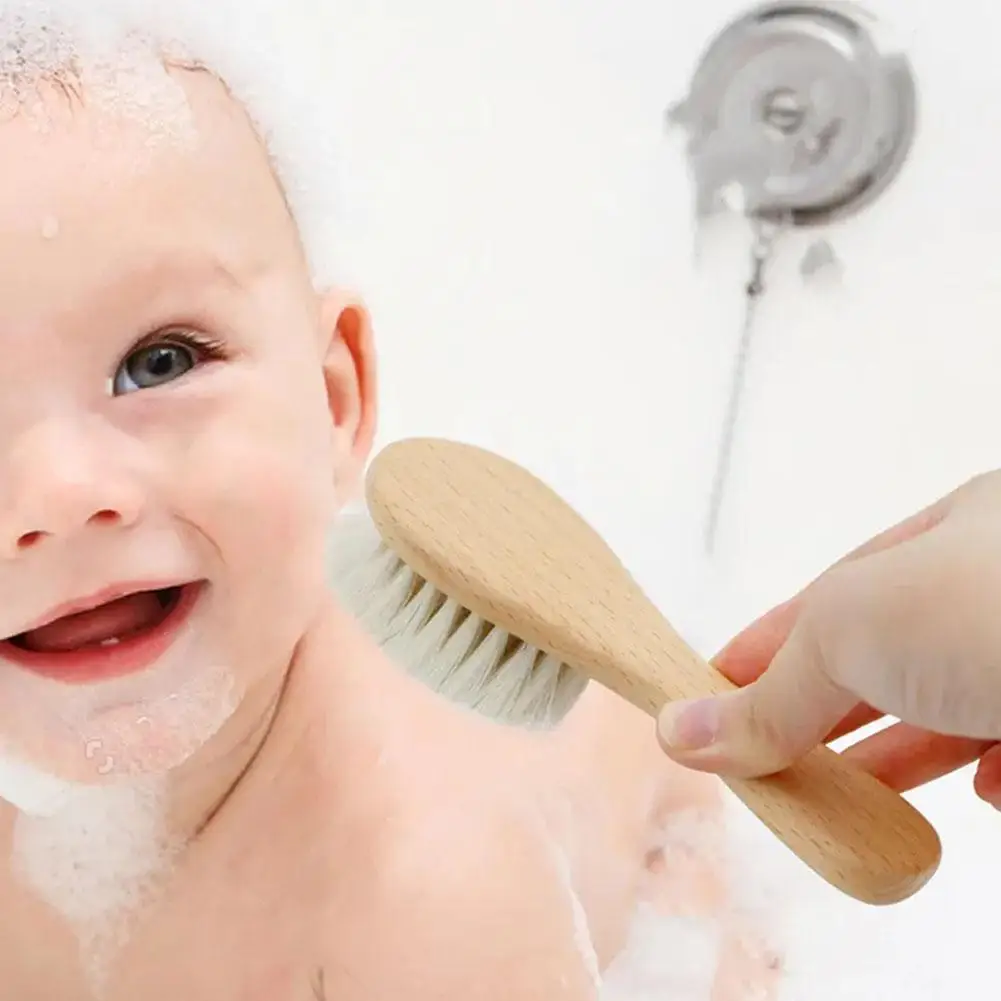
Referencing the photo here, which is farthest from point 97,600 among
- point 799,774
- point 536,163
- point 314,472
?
point 536,163

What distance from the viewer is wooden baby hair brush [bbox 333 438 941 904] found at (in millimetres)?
512

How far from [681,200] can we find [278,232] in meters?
0.61

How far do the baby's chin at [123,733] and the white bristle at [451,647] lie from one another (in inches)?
5.4

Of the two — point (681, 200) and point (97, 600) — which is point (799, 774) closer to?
point (97, 600)

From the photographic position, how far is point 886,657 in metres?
0.45

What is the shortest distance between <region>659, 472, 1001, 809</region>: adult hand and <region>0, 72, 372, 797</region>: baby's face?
299 mm

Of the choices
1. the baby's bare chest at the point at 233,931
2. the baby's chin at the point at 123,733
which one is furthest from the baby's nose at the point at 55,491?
the baby's bare chest at the point at 233,931

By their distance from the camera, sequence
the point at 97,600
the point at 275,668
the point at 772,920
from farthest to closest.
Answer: the point at 772,920 → the point at 275,668 → the point at 97,600

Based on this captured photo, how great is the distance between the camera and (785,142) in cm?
118

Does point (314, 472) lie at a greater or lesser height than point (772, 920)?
greater

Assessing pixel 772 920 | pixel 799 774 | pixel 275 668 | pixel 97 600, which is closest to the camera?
pixel 799 774

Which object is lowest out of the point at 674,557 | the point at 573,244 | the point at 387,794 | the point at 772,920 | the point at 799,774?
the point at 772,920

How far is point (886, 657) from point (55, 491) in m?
0.40

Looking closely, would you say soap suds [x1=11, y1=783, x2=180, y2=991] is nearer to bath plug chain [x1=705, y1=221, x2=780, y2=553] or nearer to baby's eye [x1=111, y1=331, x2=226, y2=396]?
baby's eye [x1=111, y1=331, x2=226, y2=396]
